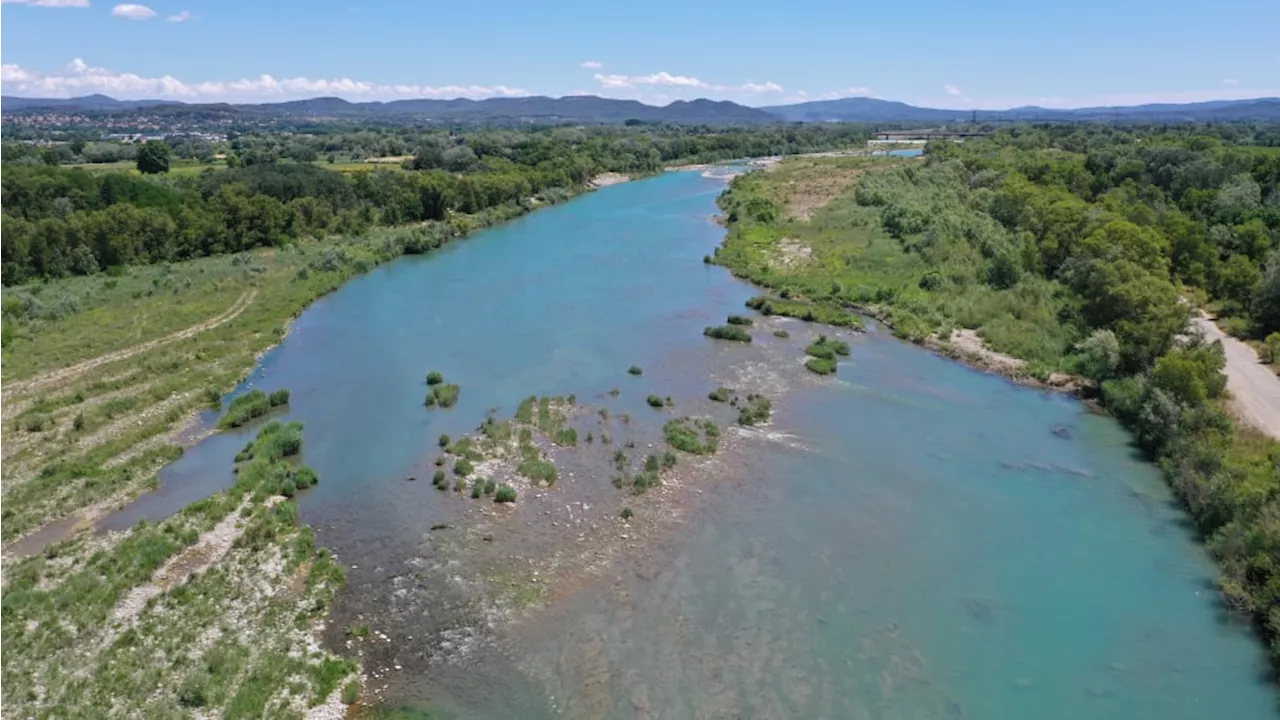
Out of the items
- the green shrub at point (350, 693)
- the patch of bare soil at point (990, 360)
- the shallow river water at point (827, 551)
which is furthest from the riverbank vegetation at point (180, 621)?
the patch of bare soil at point (990, 360)

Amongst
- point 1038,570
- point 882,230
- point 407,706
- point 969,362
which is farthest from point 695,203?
point 407,706

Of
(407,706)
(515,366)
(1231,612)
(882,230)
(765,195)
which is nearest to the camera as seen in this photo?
(407,706)

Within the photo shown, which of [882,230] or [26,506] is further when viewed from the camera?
[882,230]

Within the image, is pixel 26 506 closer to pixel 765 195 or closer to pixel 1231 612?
pixel 1231 612

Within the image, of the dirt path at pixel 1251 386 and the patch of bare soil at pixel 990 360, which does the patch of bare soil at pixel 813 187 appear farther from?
the dirt path at pixel 1251 386

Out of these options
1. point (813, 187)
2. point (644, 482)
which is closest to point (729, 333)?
point (644, 482)

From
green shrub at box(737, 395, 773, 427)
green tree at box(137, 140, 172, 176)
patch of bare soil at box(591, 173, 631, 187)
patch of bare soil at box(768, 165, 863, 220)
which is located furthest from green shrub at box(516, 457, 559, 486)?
green tree at box(137, 140, 172, 176)
